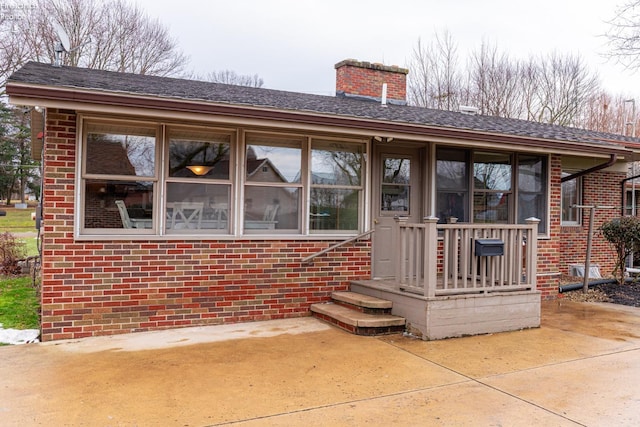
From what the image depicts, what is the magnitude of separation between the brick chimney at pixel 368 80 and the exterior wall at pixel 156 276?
3997 mm

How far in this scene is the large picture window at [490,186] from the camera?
756 centimetres

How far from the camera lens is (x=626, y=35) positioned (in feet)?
36.4

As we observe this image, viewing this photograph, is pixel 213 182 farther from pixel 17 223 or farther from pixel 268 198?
pixel 17 223

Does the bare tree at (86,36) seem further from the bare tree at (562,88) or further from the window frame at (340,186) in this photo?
the bare tree at (562,88)

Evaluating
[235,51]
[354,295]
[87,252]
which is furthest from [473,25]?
[87,252]

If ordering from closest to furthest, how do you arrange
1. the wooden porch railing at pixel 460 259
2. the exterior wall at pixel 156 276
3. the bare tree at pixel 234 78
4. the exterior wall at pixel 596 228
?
the exterior wall at pixel 156 276 → the wooden porch railing at pixel 460 259 → the exterior wall at pixel 596 228 → the bare tree at pixel 234 78

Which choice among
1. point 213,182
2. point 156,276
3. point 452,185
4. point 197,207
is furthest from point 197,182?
point 452,185

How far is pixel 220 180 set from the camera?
606 cm

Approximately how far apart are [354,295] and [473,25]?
767 inches

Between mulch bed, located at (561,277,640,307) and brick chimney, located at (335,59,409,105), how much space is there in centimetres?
491

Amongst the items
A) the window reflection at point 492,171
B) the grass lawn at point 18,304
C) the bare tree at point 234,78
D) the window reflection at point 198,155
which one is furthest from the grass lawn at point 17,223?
the window reflection at point 492,171

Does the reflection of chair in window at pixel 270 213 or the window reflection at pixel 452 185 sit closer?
the reflection of chair in window at pixel 270 213

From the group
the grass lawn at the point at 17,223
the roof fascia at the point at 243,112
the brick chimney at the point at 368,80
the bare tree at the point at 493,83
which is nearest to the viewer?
the roof fascia at the point at 243,112

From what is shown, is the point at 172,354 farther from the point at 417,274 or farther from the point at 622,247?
the point at 622,247
